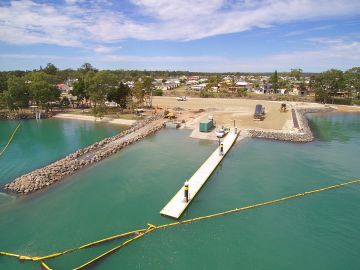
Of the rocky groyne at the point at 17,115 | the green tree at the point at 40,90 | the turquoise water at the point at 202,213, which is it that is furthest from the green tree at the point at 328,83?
the rocky groyne at the point at 17,115

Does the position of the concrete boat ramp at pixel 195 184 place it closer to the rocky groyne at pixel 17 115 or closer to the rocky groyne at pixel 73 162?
the rocky groyne at pixel 73 162

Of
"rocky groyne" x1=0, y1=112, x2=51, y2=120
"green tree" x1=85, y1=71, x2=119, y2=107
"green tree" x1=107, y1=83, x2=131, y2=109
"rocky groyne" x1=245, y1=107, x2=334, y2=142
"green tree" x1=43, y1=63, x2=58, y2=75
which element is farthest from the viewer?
"green tree" x1=43, y1=63, x2=58, y2=75

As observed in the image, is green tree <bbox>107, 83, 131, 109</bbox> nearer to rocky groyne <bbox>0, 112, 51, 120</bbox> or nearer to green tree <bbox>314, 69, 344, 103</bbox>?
rocky groyne <bbox>0, 112, 51, 120</bbox>

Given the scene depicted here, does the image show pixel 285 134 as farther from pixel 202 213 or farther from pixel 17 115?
pixel 17 115

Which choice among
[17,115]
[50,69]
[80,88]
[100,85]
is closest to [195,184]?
[100,85]

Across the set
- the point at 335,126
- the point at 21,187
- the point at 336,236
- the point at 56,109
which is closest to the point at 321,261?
the point at 336,236

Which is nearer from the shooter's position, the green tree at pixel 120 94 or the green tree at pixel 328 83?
the green tree at pixel 120 94

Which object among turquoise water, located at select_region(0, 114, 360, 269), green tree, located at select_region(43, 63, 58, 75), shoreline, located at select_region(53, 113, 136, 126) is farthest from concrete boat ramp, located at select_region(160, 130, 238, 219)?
green tree, located at select_region(43, 63, 58, 75)
